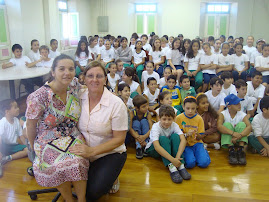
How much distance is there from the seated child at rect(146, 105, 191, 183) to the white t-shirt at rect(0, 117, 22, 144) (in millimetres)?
1503

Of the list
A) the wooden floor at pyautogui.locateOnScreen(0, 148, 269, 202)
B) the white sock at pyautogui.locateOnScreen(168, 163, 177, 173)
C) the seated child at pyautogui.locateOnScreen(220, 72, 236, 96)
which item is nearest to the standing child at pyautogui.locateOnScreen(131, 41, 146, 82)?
the seated child at pyautogui.locateOnScreen(220, 72, 236, 96)

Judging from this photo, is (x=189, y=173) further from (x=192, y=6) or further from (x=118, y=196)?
(x=192, y=6)

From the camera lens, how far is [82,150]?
5.94ft

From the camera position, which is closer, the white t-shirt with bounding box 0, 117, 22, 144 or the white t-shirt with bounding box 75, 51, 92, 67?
the white t-shirt with bounding box 0, 117, 22, 144

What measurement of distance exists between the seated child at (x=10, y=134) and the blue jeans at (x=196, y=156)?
174cm

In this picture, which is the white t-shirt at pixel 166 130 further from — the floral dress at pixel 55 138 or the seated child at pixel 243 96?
the seated child at pixel 243 96

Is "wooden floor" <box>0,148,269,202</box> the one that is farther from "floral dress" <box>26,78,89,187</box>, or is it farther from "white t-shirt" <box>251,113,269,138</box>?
"floral dress" <box>26,78,89,187</box>

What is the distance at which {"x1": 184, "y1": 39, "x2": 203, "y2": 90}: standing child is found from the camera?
495cm

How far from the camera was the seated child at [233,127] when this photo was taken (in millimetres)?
2940

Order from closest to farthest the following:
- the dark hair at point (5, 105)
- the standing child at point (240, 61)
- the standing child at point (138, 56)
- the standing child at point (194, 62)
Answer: the dark hair at point (5, 105) < the standing child at point (194, 62) < the standing child at point (240, 61) < the standing child at point (138, 56)

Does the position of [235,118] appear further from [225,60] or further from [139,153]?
[225,60]

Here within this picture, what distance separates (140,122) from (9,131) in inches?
58.0

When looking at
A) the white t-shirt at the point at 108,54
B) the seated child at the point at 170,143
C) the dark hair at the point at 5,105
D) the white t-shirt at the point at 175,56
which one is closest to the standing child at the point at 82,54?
the white t-shirt at the point at 108,54

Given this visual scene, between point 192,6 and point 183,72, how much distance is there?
5475 millimetres
